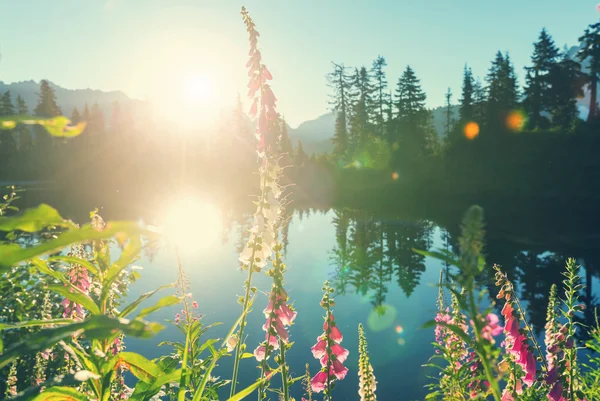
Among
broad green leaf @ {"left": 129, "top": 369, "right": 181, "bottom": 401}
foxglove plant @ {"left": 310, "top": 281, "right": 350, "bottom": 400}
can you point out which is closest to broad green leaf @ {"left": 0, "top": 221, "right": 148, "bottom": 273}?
broad green leaf @ {"left": 129, "top": 369, "right": 181, "bottom": 401}

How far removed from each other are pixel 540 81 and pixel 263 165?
185 feet

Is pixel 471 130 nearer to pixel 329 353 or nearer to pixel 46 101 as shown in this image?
pixel 329 353

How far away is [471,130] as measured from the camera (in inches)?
1897

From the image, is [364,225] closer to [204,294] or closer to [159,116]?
[204,294]

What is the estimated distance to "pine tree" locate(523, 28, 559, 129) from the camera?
153ft

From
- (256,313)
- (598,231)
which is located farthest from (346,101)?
(256,313)

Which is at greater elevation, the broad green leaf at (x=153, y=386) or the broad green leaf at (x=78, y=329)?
the broad green leaf at (x=78, y=329)

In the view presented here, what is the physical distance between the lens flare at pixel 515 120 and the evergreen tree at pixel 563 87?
331 cm

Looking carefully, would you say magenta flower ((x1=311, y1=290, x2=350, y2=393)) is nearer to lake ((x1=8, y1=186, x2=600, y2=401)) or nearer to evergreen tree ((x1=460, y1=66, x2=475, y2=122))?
lake ((x1=8, y1=186, x2=600, y2=401))

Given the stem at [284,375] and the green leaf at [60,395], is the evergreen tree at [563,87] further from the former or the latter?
the green leaf at [60,395]

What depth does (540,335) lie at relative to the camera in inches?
553

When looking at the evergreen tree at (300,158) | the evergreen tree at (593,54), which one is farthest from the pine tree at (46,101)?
the evergreen tree at (593,54)

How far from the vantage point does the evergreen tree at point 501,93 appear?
4644 cm

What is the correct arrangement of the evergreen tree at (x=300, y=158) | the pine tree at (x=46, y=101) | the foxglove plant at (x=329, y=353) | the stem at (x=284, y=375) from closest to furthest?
the stem at (x=284, y=375) < the foxglove plant at (x=329, y=353) < the evergreen tree at (x=300, y=158) < the pine tree at (x=46, y=101)
